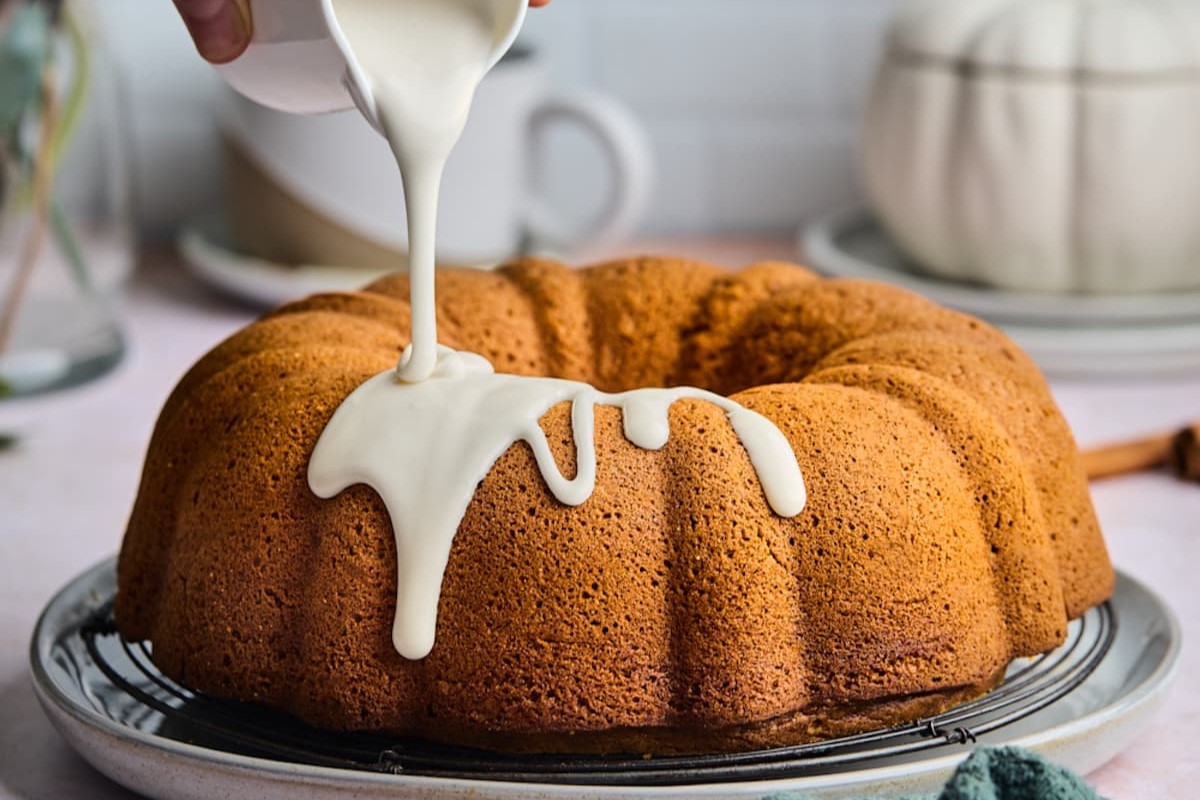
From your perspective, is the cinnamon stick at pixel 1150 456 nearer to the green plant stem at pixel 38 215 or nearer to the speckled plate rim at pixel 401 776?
the speckled plate rim at pixel 401 776

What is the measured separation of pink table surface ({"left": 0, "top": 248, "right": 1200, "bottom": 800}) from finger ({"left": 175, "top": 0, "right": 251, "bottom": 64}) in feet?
1.46

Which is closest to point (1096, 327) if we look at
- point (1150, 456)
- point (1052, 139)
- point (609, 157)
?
point (1052, 139)

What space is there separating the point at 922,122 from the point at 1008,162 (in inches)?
5.0

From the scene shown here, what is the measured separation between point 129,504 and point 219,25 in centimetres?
77

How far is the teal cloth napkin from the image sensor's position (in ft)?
2.73

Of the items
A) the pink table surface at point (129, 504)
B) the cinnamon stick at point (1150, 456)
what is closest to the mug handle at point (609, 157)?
the pink table surface at point (129, 504)

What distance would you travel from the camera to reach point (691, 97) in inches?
106

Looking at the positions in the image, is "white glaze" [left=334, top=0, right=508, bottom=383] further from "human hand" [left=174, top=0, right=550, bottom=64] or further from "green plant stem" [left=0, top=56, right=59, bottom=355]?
"green plant stem" [left=0, top=56, right=59, bottom=355]

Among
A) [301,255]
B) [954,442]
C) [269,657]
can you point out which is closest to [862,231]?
[301,255]

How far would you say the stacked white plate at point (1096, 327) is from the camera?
1.98 m

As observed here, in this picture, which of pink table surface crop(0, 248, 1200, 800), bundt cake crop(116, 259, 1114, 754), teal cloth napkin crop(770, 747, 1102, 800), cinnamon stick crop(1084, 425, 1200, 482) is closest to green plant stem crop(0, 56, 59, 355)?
pink table surface crop(0, 248, 1200, 800)

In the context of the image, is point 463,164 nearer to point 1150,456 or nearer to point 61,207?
point 61,207

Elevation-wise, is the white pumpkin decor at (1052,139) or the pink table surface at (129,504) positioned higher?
the white pumpkin decor at (1052,139)

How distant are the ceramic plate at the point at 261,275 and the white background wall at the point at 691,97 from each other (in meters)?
0.29
